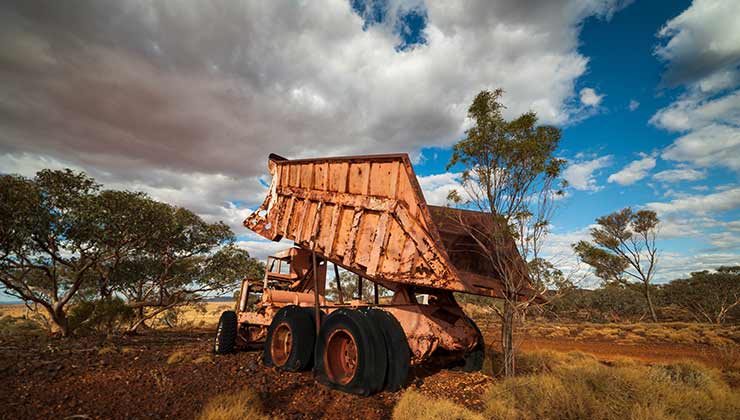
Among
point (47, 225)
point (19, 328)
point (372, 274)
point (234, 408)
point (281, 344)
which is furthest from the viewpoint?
point (19, 328)

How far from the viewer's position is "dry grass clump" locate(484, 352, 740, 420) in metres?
4.32

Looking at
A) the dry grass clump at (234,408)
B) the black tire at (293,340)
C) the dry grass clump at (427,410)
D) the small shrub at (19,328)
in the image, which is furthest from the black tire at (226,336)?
the small shrub at (19,328)

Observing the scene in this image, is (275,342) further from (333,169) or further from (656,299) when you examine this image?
(656,299)

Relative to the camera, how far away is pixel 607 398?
4676 millimetres

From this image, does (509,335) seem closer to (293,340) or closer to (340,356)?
(340,356)

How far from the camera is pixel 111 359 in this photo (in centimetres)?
718

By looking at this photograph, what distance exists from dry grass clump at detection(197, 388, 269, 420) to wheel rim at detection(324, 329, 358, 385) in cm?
121

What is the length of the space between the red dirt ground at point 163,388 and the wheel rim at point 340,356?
0.30 meters

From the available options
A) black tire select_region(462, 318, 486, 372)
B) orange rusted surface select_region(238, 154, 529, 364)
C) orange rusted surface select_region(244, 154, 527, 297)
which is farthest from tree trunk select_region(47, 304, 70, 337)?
black tire select_region(462, 318, 486, 372)

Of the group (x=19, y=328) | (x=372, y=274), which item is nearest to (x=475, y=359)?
(x=372, y=274)

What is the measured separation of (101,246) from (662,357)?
748 inches

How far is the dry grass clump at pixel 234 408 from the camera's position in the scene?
382 cm

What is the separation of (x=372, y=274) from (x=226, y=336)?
4.62 meters

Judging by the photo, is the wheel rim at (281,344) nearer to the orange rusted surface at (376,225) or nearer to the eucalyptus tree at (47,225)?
the orange rusted surface at (376,225)
